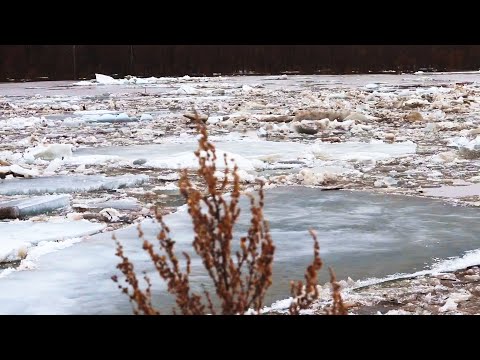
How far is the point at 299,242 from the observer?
463 cm

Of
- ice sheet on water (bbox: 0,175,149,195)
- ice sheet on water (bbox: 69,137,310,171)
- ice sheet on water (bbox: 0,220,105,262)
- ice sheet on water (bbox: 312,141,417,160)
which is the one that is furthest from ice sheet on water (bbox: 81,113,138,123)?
ice sheet on water (bbox: 0,220,105,262)

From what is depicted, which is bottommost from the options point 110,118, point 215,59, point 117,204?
point 110,118

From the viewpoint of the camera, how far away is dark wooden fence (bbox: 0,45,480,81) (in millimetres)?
33494

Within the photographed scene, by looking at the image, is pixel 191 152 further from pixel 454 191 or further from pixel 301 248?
pixel 301 248

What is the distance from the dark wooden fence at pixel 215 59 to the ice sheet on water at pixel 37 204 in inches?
1028

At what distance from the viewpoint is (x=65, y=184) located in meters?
6.73

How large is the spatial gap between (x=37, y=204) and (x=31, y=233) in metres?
0.79

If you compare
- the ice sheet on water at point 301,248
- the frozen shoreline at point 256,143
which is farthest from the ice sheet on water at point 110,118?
the ice sheet on water at point 301,248

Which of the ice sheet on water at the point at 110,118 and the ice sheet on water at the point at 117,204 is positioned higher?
the ice sheet on water at the point at 117,204

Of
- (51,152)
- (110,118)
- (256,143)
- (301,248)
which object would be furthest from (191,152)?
(110,118)

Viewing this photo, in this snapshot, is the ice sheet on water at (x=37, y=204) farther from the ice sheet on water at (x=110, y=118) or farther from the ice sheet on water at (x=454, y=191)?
the ice sheet on water at (x=110, y=118)

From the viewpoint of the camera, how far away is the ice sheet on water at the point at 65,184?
6605mm

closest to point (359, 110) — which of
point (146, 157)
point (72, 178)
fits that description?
point (146, 157)
